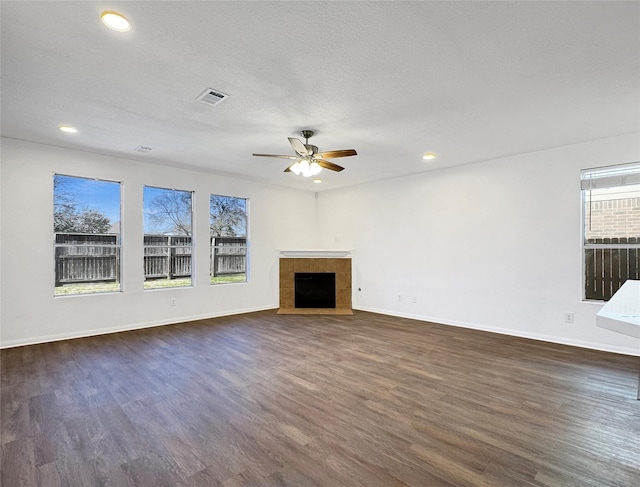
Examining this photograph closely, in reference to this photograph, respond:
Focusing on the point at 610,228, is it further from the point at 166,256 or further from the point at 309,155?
the point at 166,256

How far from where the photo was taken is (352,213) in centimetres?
707

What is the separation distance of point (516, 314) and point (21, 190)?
7114 millimetres

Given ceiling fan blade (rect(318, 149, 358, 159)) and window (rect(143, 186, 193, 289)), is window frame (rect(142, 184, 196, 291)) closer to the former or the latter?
window (rect(143, 186, 193, 289))

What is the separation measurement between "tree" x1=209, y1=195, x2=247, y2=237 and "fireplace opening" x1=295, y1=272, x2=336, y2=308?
158cm

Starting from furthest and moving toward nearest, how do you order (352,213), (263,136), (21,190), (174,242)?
1. (352,213)
2. (174,242)
3. (21,190)
4. (263,136)

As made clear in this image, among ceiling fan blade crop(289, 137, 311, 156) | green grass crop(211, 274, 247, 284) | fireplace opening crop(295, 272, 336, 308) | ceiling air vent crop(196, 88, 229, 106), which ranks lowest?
fireplace opening crop(295, 272, 336, 308)

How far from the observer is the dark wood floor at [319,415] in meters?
1.84

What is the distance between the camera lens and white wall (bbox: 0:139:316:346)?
4.22m

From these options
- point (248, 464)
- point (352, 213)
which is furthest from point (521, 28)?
point (352, 213)

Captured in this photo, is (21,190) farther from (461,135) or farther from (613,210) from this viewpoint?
(613,210)

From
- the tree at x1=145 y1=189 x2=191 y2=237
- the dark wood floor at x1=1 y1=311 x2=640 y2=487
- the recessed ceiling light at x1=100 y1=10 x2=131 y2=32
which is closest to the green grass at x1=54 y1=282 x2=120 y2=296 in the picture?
the dark wood floor at x1=1 y1=311 x2=640 y2=487

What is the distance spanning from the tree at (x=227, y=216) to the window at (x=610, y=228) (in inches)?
221

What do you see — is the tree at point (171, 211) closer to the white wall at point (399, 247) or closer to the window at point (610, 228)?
the white wall at point (399, 247)

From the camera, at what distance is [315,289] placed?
6895 millimetres
